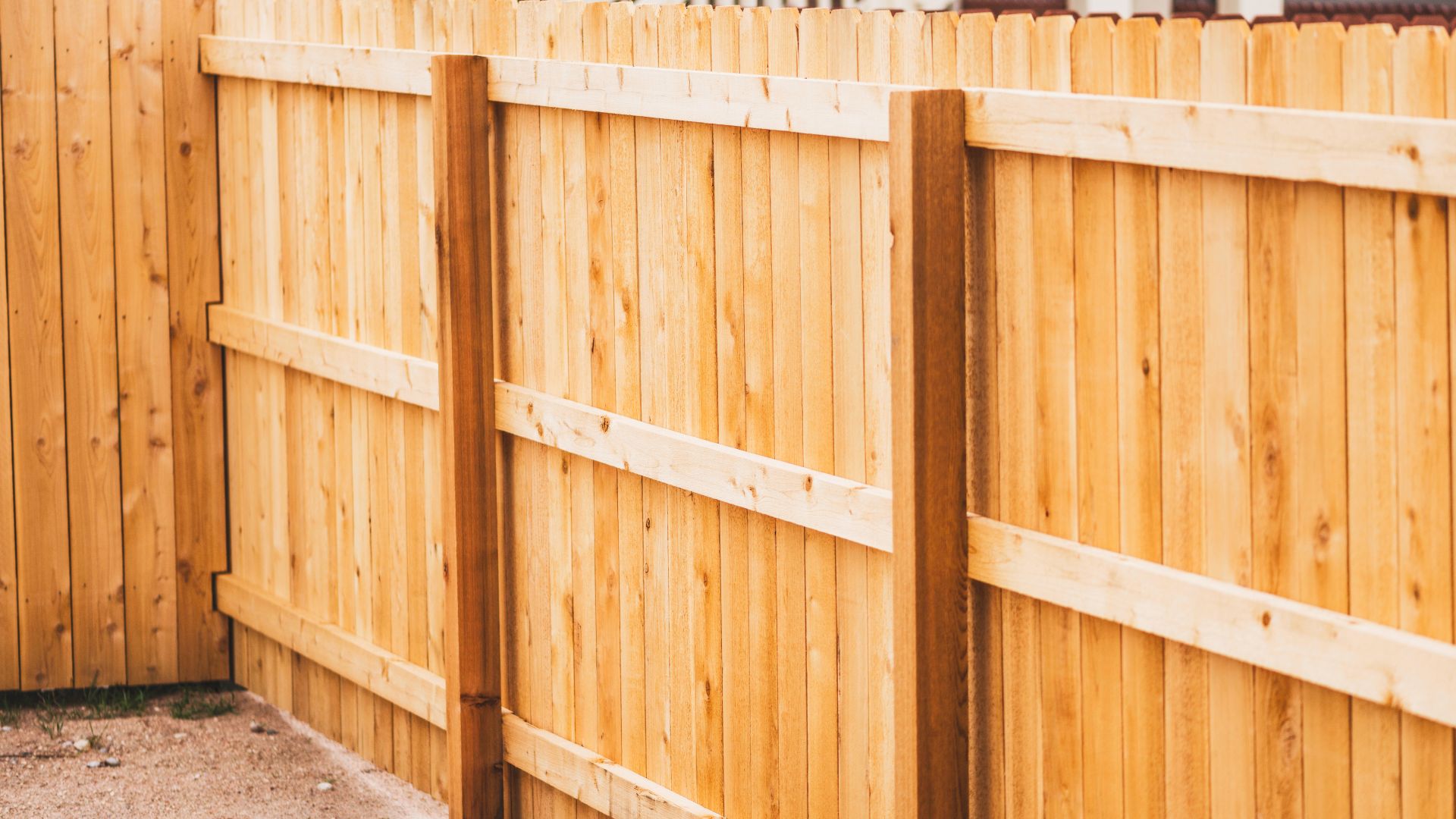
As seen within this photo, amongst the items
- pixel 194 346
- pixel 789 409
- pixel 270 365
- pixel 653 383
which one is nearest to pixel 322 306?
pixel 270 365

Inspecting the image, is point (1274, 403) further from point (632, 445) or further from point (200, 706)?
point (200, 706)

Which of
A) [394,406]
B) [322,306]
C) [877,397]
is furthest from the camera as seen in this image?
[322,306]

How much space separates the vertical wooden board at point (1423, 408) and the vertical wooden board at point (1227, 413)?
0.29 metres

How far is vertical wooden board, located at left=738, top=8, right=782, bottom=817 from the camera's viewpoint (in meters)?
3.94

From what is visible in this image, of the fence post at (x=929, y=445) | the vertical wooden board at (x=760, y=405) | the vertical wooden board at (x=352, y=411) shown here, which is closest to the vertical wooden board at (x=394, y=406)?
the vertical wooden board at (x=352, y=411)

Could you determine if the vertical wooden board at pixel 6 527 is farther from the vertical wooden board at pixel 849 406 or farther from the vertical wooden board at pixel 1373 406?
the vertical wooden board at pixel 1373 406

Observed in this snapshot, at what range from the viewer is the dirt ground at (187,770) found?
5551mm

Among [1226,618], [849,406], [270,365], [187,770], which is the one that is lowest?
[187,770]

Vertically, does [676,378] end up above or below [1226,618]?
above

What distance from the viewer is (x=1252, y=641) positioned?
2879 millimetres

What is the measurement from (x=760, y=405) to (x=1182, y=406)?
120 cm

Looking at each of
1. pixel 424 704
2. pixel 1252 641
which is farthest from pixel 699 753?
pixel 1252 641

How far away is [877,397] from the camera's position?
12.0 ft

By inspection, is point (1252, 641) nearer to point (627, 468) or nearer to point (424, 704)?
point (627, 468)
